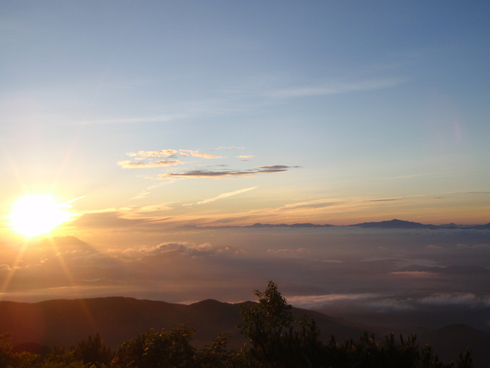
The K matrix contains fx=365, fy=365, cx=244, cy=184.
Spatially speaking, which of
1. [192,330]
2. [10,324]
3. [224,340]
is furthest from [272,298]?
[10,324]

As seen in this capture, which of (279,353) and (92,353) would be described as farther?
(92,353)

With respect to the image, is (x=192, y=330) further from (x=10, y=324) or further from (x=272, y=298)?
(x=10, y=324)

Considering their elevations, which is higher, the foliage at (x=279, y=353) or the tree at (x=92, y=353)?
the foliage at (x=279, y=353)

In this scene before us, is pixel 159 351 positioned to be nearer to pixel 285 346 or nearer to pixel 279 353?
pixel 279 353

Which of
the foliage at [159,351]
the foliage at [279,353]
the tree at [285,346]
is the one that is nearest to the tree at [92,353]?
the foliage at [159,351]

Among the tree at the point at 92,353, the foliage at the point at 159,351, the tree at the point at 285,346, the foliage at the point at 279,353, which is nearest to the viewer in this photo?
the foliage at the point at 279,353

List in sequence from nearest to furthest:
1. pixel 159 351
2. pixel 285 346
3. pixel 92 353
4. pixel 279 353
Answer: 1. pixel 279 353
2. pixel 285 346
3. pixel 159 351
4. pixel 92 353

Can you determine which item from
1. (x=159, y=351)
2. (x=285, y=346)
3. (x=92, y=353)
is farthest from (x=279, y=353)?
(x=92, y=353)

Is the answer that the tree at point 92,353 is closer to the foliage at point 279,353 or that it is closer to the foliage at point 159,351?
the foliage at point 159,351

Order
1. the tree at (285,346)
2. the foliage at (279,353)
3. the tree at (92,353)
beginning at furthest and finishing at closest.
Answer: the tree at (92,353) < the tree at (285,346) < the foliage at (279,353)

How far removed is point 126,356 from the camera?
24328mm

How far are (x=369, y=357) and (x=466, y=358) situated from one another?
4206mm

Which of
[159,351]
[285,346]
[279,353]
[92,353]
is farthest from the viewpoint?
[92,353]

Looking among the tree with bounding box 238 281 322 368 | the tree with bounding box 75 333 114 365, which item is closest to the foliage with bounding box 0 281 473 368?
the tree with bounding box 238 281 322 368
